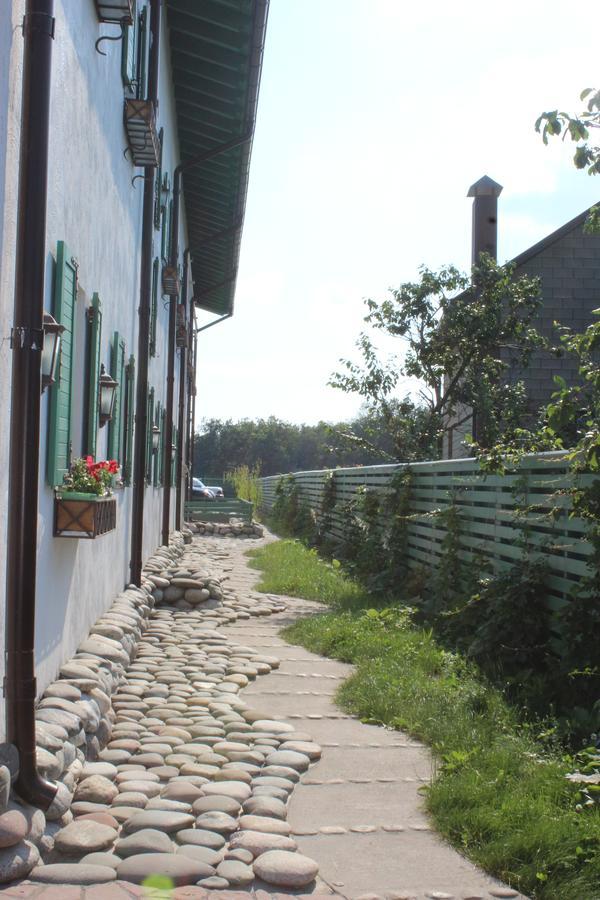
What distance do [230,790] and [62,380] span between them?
2.33 metres

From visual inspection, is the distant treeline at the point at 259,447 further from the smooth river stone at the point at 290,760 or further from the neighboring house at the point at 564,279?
the smooth river stone at the point at 290,760

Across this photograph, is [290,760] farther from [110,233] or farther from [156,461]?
[156,461]

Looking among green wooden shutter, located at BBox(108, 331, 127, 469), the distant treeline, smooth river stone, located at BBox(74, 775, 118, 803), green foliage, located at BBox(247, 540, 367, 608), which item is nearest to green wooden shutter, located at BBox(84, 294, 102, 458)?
green wooden shutter, located at BBox(108, 331, 127, 469)

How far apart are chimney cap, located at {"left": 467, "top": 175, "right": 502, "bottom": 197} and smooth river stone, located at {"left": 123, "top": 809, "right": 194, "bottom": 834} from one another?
18106 mm

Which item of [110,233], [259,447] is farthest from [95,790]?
[259,447]

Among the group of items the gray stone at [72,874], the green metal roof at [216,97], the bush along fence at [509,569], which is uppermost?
the green metal roof at [216,97]

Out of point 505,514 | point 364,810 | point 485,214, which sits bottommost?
point 364,810

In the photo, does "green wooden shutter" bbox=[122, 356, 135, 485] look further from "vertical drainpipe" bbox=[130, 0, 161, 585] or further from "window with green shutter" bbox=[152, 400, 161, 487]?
"window with green shutter" bbox=[152, 400, 161, 487]

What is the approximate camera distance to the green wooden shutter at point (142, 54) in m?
8.98

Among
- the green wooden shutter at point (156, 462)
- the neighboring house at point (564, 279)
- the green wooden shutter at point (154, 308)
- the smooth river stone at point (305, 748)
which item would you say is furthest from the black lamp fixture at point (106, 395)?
the neighboring house at point (564, 279)

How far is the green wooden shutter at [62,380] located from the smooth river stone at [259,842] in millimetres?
2044

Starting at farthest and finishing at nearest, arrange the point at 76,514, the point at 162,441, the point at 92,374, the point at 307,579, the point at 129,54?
the point at 162,441 < the point at 307,579 < the point at 129,54 < the point at 92,374 < the point at 76,514

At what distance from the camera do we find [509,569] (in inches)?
289

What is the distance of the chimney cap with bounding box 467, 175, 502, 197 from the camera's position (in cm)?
2020
